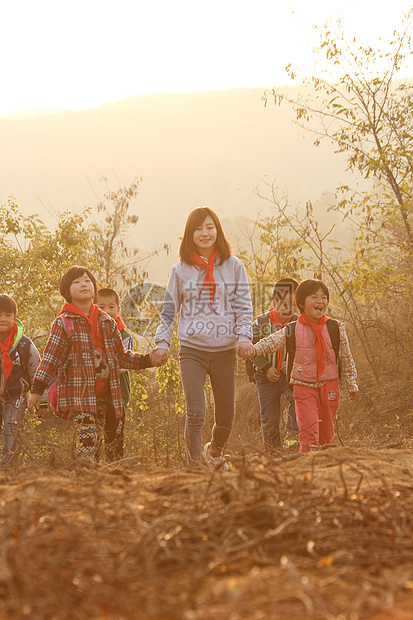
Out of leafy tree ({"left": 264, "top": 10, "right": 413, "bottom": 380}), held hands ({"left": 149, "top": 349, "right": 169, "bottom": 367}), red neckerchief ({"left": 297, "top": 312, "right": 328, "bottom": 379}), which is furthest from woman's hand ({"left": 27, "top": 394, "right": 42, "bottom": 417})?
leafy tree ({"left": 264, "top": 10, "right": 413, "bottom": 380})

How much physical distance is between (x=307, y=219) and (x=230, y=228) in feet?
369

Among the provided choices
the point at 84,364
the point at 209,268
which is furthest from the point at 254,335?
the point at 84,364

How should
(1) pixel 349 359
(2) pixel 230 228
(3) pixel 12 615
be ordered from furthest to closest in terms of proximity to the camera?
(2) pixel 230 228, (1) pixel 349 359, (3) pixel 12 615

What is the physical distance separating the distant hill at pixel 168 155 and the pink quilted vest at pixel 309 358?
156 meters

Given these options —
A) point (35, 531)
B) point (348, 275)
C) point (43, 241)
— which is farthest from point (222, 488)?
point (43, 241)

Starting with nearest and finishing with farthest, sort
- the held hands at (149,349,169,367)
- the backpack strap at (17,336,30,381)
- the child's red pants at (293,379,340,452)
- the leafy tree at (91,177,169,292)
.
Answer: the held hands at (149,349,169,367)
the child's red pants at (293,379,340,452)
the backpack strap at (17,336,30,381)
the leafy tree at (91,177,169,292)

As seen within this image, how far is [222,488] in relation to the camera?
3012 millimetres

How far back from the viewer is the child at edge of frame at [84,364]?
5430 millimetres

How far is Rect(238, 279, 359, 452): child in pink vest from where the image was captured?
592 centimetres

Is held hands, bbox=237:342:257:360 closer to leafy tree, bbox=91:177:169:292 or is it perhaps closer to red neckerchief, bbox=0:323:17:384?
red neckerchief, bbox=0:323:17:384

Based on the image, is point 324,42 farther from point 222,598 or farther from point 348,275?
point 222,598

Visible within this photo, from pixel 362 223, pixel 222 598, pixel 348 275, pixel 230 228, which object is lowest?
pixel 222 598

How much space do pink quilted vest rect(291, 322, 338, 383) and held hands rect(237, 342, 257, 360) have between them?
2.61 feet

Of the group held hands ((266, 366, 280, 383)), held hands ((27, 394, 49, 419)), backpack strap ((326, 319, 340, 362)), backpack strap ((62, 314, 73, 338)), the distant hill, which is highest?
the distant hill
